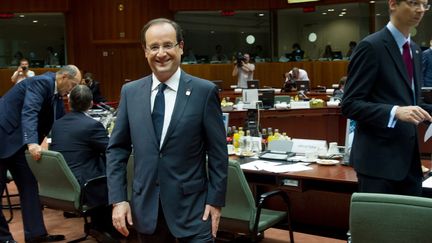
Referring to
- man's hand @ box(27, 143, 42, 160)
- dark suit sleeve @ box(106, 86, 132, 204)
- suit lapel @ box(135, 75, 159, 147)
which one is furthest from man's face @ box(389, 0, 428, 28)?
man's hand @ box(27, 143, 42, 160)

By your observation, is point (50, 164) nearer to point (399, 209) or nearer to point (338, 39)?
point (399, 209)

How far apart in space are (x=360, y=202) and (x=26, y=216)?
3144 mm

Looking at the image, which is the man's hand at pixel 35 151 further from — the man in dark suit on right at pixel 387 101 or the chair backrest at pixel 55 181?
the man in dark suit on right at pixel 387 101

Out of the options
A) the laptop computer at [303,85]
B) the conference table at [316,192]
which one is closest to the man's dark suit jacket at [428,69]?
the laptop computer at [303,85]

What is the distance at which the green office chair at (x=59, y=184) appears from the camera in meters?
4.06

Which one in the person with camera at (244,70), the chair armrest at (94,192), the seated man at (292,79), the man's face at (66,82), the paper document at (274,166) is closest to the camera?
the paper document at (274,166)

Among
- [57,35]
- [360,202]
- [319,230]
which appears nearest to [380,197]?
[360,202]

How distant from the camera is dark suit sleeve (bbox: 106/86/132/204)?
2.17 meters

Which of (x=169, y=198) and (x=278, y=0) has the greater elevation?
(x=278, y=0)

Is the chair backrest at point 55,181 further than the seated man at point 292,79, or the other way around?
the seated man at point 292,79

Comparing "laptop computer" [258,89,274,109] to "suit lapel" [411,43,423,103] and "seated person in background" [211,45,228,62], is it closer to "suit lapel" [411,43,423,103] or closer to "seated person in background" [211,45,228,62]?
"suit lapel" [411,43,423,103]

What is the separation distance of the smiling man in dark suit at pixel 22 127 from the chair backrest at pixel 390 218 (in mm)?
2908

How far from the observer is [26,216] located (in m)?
4.44

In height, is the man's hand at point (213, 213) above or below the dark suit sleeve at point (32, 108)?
below
